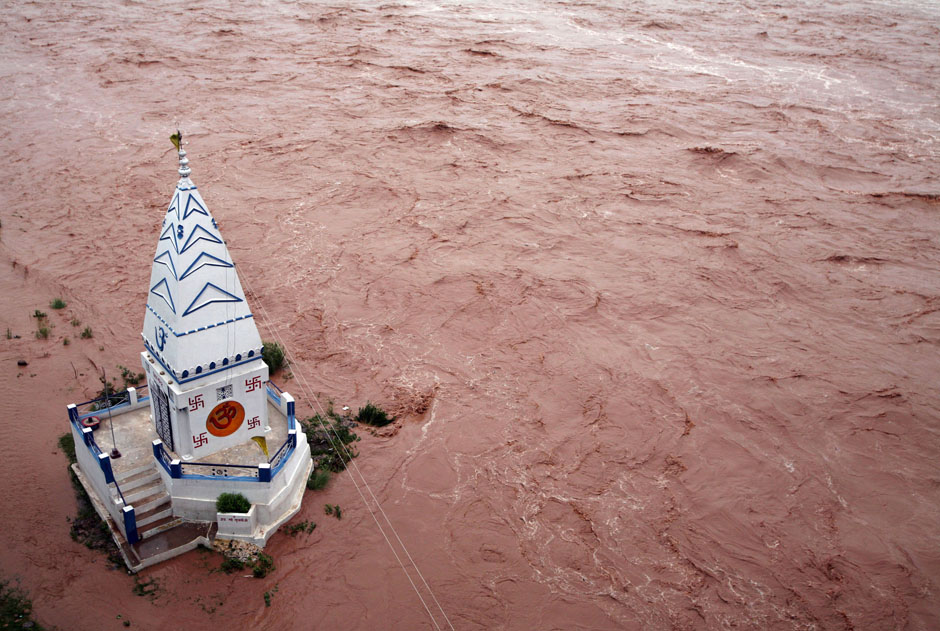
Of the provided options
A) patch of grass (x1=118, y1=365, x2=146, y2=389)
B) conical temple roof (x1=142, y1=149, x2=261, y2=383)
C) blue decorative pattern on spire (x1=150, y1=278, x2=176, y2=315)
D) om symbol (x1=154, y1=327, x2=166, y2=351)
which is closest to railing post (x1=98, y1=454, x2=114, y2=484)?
conical temple roof (x1=142, y1=149, x2=261, y2=383)

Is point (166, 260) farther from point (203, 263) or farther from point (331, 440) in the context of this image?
point (331, 440)

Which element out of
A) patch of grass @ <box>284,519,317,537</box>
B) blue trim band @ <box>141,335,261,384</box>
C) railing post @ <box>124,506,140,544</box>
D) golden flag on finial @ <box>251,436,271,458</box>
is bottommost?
patch of grass @ <box>284,519,317,537</box>

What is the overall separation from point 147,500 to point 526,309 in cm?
918

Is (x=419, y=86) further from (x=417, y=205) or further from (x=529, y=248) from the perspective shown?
(x=529, y=248)

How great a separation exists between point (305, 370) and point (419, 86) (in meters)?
18.6

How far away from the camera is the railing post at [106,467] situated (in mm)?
9828

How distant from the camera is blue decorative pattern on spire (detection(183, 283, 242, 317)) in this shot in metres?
9.38

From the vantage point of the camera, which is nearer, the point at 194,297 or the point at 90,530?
the point at 194,297

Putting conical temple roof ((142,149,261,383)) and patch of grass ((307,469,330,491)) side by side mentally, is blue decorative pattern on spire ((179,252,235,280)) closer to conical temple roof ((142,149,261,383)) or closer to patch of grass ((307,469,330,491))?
conical temple roof ((142,149,261,383))

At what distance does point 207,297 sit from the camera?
949 cm

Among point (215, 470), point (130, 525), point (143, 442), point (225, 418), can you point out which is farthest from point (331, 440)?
point (130, 525)

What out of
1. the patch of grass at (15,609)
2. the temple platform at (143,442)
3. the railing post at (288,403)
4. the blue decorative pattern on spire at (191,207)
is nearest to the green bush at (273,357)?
the temple platform at (143,442)

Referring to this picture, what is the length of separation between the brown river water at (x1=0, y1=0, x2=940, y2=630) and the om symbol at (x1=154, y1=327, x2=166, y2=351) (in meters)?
3.12

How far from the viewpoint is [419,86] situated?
96.1 feet
